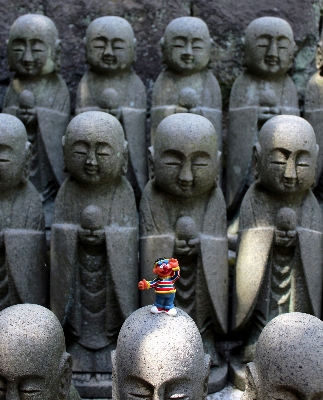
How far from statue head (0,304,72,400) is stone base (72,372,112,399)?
32.9 inches

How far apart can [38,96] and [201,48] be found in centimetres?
119

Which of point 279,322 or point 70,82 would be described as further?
point 70,82

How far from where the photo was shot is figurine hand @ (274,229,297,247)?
→ 143 inches

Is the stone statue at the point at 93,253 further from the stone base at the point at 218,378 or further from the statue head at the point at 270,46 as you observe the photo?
the statue head at the point at 270,46

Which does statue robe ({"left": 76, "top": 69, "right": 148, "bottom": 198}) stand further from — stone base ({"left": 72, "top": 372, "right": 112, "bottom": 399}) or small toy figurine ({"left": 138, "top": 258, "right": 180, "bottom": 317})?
small toy figurine ({"left": 138, "top": 258, "right": 180, "bottom": 317})

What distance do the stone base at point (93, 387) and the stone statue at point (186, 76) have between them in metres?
1.74

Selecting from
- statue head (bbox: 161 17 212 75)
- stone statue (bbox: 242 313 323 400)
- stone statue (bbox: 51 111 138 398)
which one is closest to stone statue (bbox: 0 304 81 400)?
stone statue (bbox: 242 313 323 400)

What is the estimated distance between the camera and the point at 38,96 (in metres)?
4.70

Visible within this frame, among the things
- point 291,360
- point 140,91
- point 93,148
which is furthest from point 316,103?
point 291,360

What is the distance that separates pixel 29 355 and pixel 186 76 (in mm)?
2724

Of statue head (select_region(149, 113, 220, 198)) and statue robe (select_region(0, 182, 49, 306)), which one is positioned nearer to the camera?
statue head (select_region(149, 113, 220, 198))

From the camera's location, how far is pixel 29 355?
2.58 meters

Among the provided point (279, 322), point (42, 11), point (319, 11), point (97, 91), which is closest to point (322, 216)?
point (279, 322)

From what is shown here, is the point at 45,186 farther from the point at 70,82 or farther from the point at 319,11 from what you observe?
the point at 319,11
